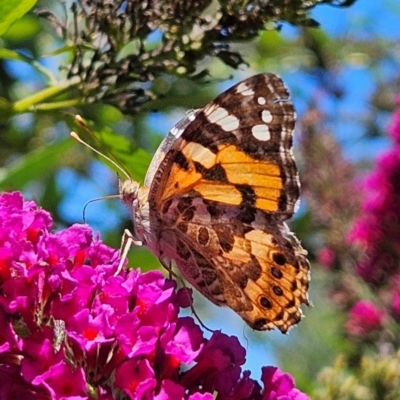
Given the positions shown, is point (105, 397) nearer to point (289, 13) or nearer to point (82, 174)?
point (289, 13)

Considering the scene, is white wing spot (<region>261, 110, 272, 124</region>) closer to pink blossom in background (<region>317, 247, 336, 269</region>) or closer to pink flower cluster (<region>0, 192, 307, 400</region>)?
pink flower cluster (<region>0, 192, 307, 400</region>)

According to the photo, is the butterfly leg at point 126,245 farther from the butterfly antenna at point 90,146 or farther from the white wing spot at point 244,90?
the white wing spot at point 244,90

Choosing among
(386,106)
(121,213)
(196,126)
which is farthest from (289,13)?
(386,106)

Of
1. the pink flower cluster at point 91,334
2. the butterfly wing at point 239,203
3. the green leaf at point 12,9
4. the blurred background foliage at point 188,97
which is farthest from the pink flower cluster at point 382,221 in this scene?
the green leaf at point 12,9

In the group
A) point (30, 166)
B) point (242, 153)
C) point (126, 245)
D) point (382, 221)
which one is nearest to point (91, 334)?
point (126, 245)

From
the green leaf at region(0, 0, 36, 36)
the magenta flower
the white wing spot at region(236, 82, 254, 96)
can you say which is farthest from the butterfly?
the magenta flower

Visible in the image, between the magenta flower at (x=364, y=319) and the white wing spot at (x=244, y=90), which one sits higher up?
the white wing spot at (x=244, y=90)

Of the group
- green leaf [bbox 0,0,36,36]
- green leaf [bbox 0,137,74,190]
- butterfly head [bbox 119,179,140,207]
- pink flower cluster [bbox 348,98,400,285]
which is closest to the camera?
green leaf [bbox 0,0,36,36]
